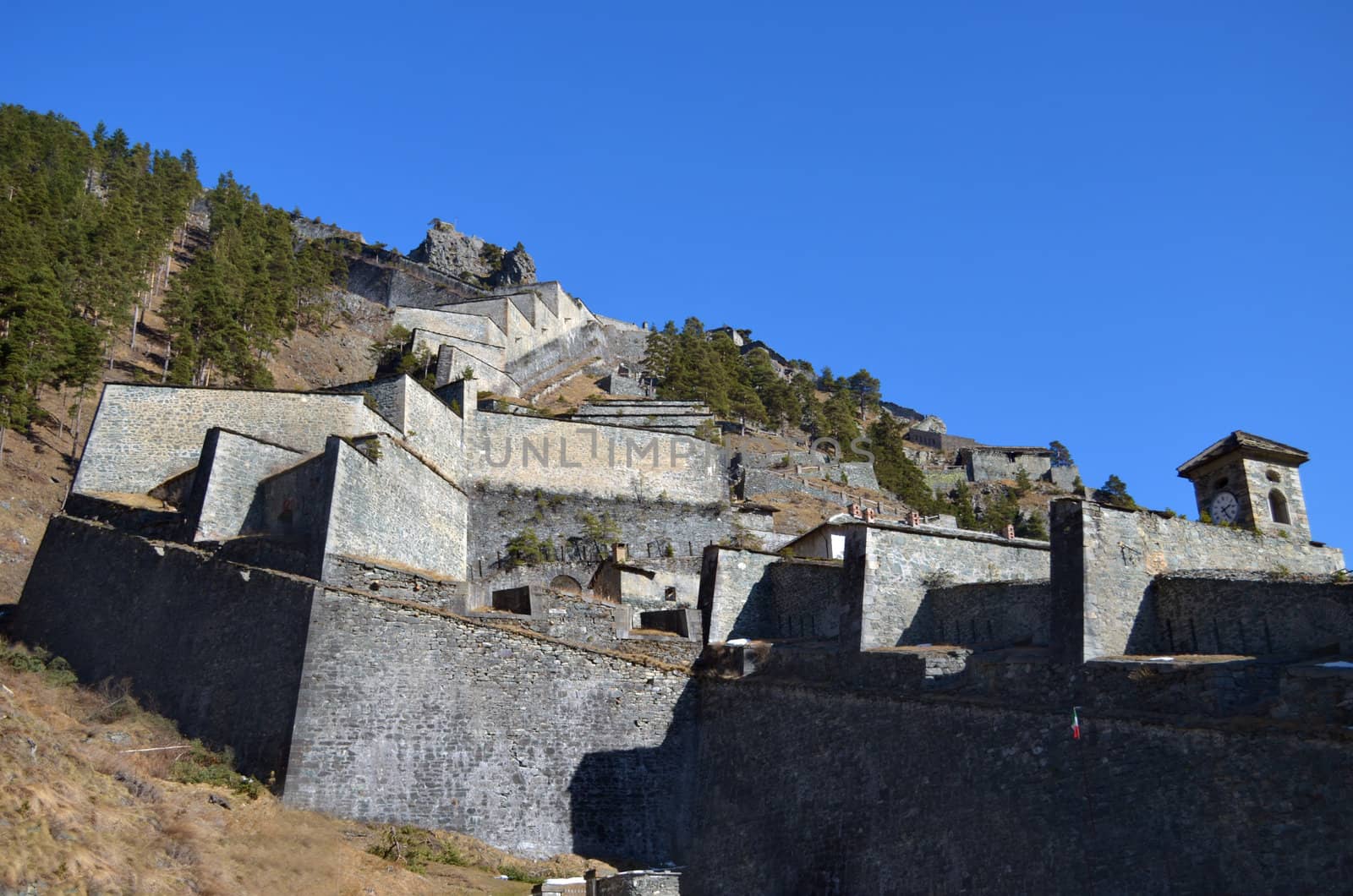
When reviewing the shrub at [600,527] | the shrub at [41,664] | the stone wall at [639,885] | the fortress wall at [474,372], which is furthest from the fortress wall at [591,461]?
the stone wall at [639,885]

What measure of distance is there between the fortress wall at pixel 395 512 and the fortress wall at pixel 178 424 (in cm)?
326

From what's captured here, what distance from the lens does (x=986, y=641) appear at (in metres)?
21.1

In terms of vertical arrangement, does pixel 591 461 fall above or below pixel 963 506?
below

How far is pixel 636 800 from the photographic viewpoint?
22.0 meters

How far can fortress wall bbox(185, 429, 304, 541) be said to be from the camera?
2648 centimetres

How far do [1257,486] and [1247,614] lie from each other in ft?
21.6

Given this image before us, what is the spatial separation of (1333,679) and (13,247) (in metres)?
42.6

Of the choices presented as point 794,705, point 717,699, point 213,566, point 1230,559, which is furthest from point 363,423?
point 1230,559

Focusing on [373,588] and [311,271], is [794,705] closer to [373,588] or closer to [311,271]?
[373,588]

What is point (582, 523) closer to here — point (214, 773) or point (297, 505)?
point (297, 505)

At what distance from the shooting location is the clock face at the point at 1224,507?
75.4ft

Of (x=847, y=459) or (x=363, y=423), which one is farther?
(x=847, y=459)

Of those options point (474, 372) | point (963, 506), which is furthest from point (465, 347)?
point (963, 506)

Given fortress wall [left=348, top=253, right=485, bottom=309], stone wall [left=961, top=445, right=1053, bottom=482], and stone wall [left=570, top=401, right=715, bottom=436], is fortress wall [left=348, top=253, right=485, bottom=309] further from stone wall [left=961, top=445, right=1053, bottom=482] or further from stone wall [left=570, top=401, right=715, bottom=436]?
stone wall [left=961, top=445, right=1053, bottom=482]
